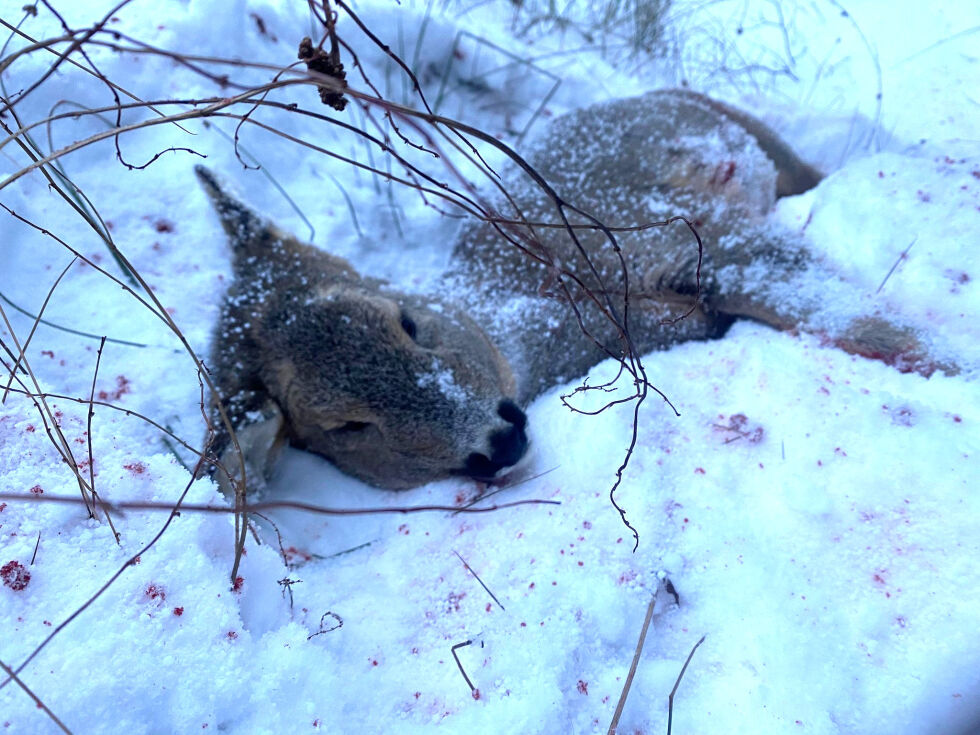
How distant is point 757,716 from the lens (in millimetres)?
1934

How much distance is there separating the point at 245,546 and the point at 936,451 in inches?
100

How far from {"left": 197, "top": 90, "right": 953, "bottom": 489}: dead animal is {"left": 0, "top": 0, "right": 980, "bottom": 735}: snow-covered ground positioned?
189 mm

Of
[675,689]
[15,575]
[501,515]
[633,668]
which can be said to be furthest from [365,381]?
[675,689]

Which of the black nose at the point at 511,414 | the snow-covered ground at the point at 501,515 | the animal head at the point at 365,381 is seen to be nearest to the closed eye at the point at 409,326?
the animal head at the point at 365,381

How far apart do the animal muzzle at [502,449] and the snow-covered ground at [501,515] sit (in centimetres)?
11

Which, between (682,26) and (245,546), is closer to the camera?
(245,546)

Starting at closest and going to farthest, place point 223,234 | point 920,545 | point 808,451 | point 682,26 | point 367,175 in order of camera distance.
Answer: point 920,545
point 808,451
point 223,234
point 367,175
point 682,26

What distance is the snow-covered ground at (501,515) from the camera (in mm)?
1917

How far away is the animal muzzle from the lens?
2.97 metres

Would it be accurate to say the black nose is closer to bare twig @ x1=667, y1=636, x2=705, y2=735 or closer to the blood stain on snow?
bare twig @ x1=667, y1=636, x2=705, y2=735

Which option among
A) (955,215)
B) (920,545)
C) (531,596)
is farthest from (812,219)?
(531,596)

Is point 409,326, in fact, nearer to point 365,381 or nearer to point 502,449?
point 365,381

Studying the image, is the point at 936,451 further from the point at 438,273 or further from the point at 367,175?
the point at 367,175

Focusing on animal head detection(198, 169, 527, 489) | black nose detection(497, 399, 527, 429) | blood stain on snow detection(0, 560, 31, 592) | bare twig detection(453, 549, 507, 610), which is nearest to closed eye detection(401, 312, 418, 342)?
animal head detection(198, 169, 527, 489)
